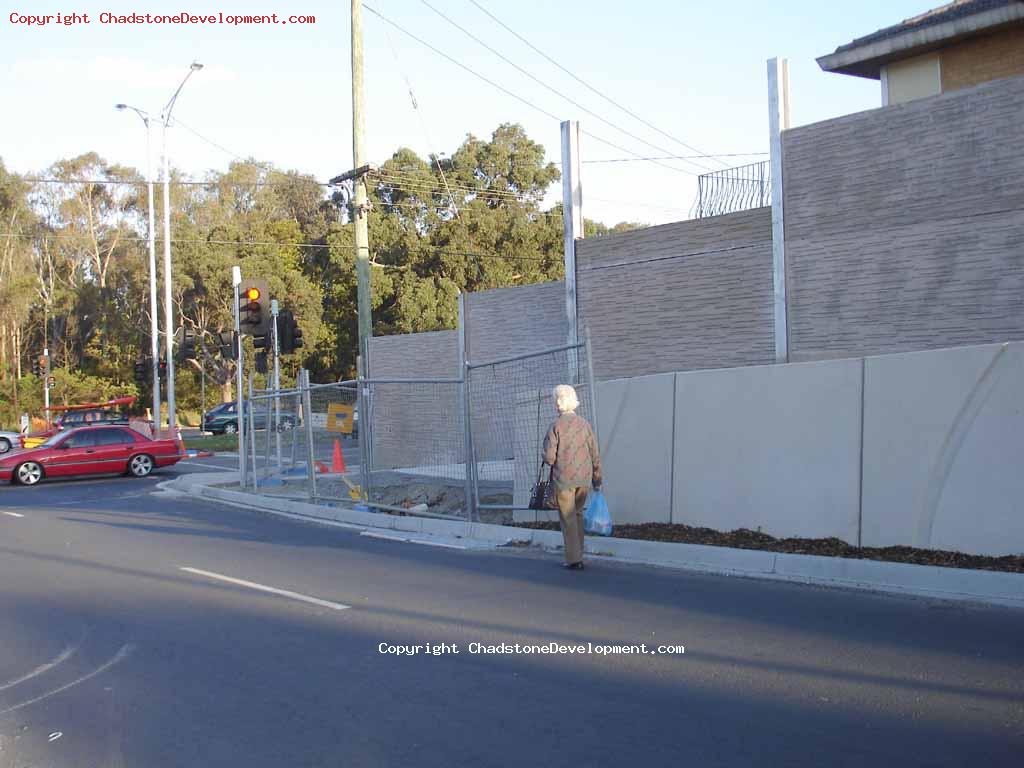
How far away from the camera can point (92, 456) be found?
25.7 metres

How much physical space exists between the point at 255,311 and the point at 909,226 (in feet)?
38.5

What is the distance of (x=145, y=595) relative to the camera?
9.48 metres

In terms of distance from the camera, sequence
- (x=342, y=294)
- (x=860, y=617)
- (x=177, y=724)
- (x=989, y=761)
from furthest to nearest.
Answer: (x=342, y=294), (x=860, y=617), (x=177, y=724), (x=989, y=761)

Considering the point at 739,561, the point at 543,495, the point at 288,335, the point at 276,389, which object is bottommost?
the point at 739,561

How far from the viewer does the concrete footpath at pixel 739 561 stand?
26.5 feet

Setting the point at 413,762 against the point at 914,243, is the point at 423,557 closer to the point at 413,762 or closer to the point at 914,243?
the point at 413,762

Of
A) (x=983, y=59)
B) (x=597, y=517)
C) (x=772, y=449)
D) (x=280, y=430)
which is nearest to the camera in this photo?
(x=597, y=517)

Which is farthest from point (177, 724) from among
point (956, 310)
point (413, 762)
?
point (956, 310)

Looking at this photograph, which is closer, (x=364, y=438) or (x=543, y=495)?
(x=543, y=495)

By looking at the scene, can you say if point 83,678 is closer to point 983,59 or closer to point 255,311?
point 255,311

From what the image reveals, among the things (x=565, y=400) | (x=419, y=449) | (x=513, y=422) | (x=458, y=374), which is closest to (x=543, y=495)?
(x=565, y=400)

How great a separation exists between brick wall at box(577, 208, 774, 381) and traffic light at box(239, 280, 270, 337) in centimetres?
607

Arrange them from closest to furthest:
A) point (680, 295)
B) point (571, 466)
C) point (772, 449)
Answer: point (571, 466) < point (772, 449) < point (680, 295)

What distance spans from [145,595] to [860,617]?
20.4ft
